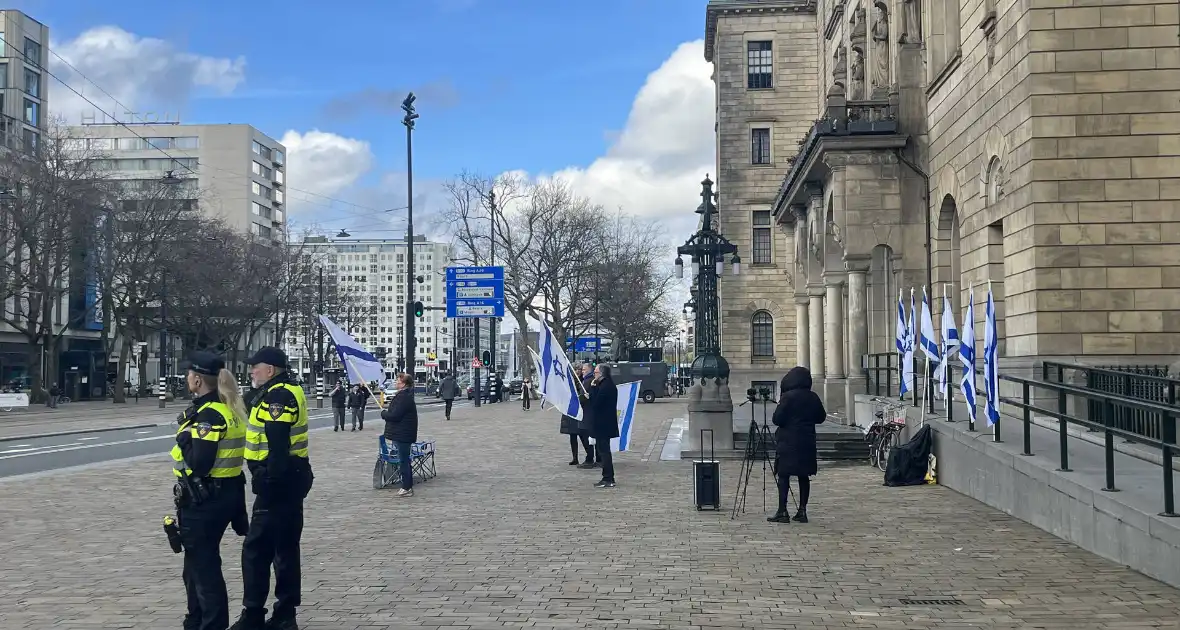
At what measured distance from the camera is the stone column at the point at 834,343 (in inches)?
1141

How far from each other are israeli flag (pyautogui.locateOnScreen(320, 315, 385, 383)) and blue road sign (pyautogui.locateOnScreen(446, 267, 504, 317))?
91.5 feet

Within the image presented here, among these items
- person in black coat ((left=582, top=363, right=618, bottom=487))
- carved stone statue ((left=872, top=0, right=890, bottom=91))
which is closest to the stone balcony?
carved stone statue ((left=872, top=0, right=890, bottom=91))

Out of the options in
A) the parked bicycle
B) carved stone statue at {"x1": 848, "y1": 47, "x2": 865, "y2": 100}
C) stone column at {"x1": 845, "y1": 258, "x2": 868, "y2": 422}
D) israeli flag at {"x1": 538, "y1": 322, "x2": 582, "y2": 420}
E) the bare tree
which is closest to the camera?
israeli flag at {"x1": 538, "y1": 322, "x2": 582, "y2": 420}

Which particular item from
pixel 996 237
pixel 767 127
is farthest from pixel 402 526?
pixel 767 127

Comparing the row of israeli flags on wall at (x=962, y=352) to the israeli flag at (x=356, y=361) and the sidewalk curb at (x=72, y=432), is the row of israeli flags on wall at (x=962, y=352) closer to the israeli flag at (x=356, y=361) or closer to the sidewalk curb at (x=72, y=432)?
the israeli flag at (x=356, y=361)

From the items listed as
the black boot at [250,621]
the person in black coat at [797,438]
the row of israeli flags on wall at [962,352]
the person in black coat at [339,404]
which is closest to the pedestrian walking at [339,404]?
the person in black coat at [339,404]

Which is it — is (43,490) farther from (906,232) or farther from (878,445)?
(906,232)

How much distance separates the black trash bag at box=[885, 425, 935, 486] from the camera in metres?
16.1

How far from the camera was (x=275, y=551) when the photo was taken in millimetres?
7285

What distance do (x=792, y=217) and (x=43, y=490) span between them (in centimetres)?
2530

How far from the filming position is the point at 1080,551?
32.6 feet

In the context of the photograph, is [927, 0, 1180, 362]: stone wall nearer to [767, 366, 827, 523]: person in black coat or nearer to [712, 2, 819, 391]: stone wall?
[767, 366, 827, 523]: person in black coat

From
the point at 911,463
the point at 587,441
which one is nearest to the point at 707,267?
the point at 587,441

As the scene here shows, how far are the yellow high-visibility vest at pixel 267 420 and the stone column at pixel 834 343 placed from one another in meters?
22.9
